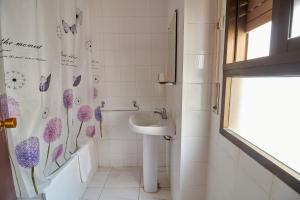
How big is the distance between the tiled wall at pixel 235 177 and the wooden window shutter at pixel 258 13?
8.6 inches

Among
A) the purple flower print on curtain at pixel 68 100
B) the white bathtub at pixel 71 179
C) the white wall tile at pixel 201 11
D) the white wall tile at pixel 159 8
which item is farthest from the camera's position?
the white wall tile at pixel 159 8

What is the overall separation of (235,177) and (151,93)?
4.93 feet

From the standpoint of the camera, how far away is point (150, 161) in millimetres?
1812

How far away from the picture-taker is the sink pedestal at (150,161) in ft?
5.86

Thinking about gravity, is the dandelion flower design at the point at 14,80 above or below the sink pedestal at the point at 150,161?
above

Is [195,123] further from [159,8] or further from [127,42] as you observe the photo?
[159,8]

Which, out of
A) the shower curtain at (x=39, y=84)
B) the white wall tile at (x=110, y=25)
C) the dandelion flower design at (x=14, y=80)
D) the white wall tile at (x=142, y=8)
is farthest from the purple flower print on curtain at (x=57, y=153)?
the white wall tile at (x=142, y=8)

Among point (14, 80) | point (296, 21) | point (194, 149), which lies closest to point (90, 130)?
point (14, 80)

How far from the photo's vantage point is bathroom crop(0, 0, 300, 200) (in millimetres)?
640

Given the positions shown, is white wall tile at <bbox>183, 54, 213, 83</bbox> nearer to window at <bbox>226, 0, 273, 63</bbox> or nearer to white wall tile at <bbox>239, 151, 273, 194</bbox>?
window at <bbox>226, 0, 273, 63</bbox>

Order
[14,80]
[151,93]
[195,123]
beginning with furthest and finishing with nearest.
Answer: [151,93] < [195,123] < [14,80]

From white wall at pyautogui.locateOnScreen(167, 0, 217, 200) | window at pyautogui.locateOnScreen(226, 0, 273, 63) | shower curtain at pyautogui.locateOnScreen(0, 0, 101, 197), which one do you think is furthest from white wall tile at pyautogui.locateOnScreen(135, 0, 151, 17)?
window at pyautogui.locateOnScreen(226, 0, 273, 63)

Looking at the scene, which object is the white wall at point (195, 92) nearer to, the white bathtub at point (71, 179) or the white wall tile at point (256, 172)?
the white wall tile at point (256, 172)

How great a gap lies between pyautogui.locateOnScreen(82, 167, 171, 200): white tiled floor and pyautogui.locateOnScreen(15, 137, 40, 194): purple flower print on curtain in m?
0.91
